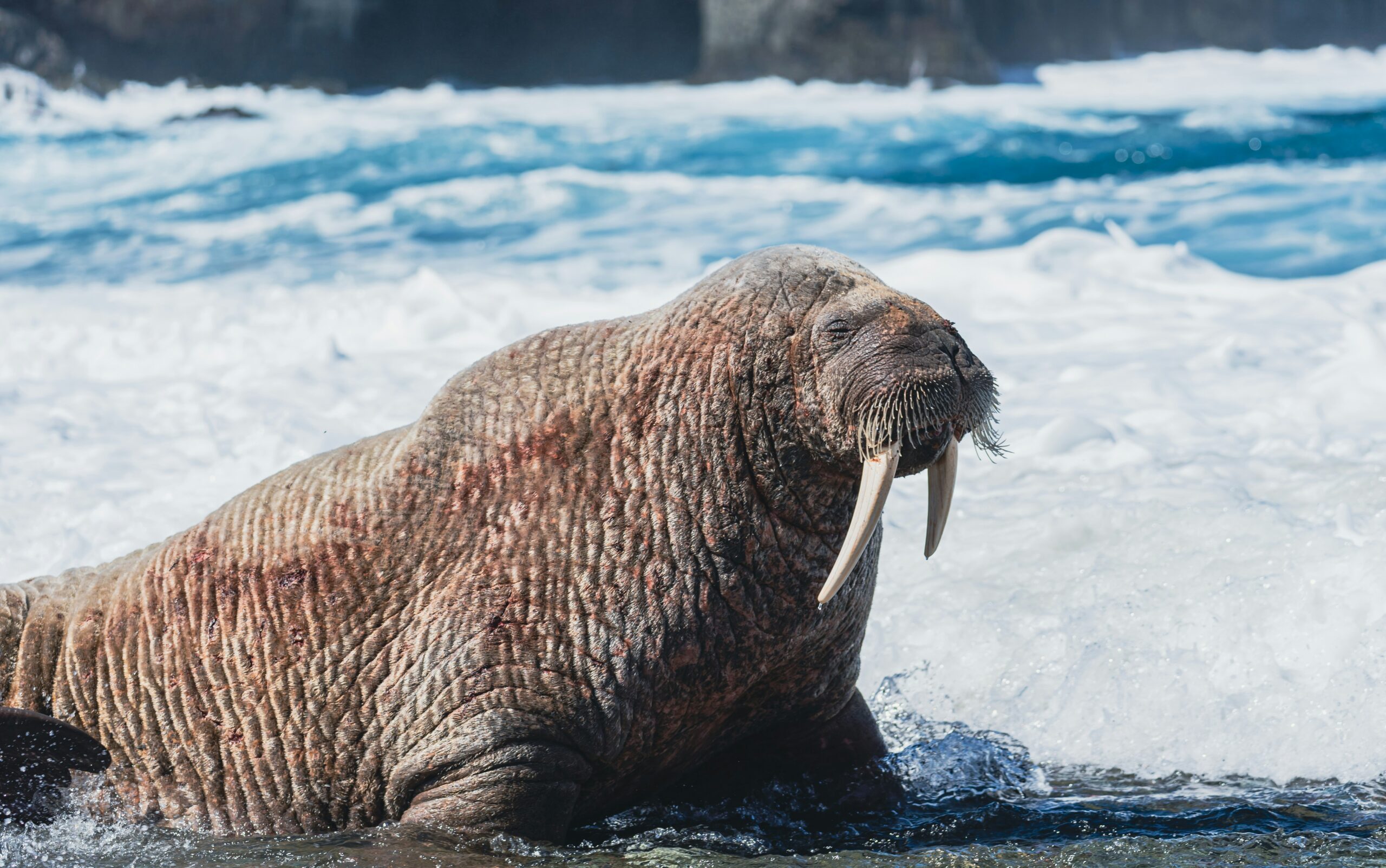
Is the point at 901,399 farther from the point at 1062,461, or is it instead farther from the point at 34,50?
the point at 34,50

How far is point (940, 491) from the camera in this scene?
3188 mm

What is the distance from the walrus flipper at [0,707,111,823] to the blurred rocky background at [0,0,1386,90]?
1410 inches

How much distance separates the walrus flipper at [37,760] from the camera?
3.26 meters

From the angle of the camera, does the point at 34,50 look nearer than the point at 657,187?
No

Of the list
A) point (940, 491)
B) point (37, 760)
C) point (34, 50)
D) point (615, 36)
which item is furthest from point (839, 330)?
point (615, 36)

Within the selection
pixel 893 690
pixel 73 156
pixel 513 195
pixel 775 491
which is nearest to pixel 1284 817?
pixel 893 690

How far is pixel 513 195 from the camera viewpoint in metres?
19.0

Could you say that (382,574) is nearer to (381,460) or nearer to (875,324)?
(381,460)

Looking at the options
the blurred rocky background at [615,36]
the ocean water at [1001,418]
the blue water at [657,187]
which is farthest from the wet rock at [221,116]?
the ocean water at [1001,418]

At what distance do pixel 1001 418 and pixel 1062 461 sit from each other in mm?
973

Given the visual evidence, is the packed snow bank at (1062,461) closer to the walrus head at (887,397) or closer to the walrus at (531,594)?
the walrus at (531,594)

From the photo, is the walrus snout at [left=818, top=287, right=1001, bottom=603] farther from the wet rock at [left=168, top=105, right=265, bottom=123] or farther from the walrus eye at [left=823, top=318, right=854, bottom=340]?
the wet rock at [left=168, top=105, right=265, bottom=123]

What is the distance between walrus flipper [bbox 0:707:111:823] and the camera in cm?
326

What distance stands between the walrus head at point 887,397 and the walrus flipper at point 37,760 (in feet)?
5.81
